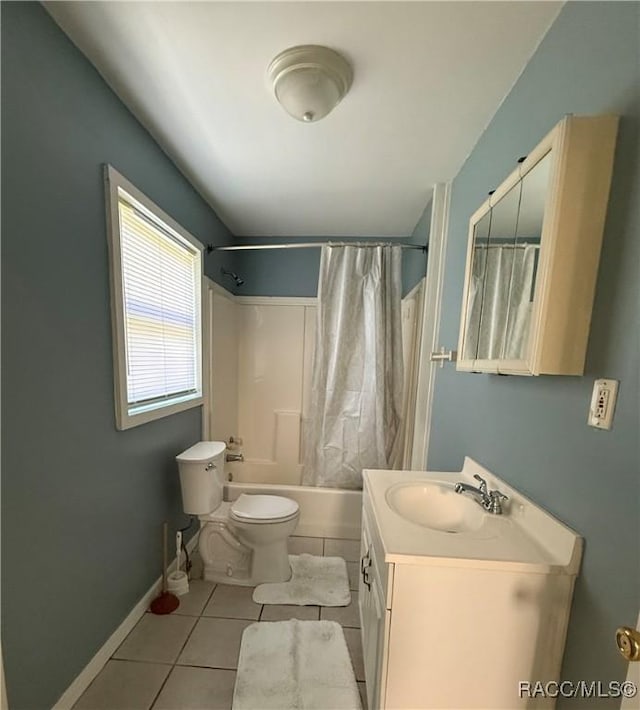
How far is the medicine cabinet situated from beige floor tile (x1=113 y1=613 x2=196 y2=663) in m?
1.85

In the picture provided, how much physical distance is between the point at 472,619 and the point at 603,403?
646 millimetres

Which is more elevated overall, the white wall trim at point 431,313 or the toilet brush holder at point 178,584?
the white wall trim at point 431,313

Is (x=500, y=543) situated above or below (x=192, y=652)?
above

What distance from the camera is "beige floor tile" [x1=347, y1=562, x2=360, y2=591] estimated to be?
1854 millimetres

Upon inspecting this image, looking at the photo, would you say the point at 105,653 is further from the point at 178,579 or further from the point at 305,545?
the point at 305,545

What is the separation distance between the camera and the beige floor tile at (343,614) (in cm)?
158

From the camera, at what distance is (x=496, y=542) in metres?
0.90

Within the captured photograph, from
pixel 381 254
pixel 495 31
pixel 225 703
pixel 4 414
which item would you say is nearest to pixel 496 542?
pixel 225 703

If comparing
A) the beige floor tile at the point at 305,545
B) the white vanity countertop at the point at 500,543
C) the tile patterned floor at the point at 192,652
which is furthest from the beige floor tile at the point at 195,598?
the white vanity countertop at the point at 500,543

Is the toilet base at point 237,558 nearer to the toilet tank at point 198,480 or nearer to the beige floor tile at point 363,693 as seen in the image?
the toilet tank at point 198,480

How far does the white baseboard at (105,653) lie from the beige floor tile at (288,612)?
1.99 feet

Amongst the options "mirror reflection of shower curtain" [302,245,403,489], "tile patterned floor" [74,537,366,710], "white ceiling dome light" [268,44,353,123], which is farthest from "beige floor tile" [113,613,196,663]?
"white ceiling dome light" [268,44,353,123]

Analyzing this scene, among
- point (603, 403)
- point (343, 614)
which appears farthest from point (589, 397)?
point (343, 614)

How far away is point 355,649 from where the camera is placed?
144 cm
